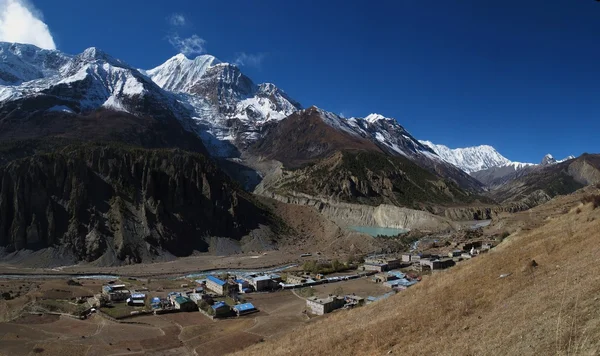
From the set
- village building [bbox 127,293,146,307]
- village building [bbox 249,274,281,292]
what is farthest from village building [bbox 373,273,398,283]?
village building [bbox 127,293,146,307]

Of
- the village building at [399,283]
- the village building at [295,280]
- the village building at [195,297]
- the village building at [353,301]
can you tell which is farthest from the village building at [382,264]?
the village building at [195,297]

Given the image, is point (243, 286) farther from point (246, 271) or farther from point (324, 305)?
point (246, 271)

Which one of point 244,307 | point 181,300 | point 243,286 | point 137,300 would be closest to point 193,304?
point 181,300

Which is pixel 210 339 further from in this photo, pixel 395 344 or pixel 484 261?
pixel 395 344

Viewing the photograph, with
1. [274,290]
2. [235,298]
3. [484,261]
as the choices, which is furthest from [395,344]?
[274,290]

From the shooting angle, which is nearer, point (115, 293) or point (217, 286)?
point (115, 293)

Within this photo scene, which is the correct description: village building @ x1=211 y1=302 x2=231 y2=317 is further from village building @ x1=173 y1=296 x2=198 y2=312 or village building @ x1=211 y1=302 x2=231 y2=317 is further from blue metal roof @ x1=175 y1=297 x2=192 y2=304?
blue metal roof @ x1=175 y1=297 x2=192 y2=304

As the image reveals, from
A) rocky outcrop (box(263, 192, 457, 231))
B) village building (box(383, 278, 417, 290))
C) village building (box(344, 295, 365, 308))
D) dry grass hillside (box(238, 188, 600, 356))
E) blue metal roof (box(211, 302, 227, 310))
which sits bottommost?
village building (box(344, 295, 365, 308))
